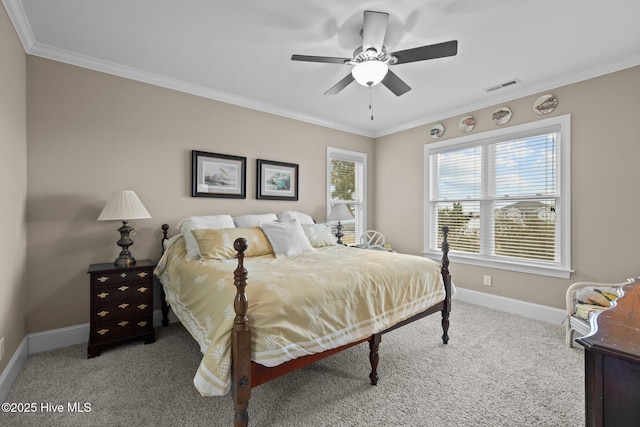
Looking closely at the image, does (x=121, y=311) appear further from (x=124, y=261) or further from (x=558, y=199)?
(x=558, y=199)

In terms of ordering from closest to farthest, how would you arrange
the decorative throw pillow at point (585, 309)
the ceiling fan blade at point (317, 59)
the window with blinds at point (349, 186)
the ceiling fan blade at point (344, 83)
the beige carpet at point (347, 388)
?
the beige carpet at point (347, 388), the ceiling fan blade at point (317, 59), the decorative throw pillow at point (585, 309), the ceiling fan blade at point (344, 83), the window with blinds at point (349, 186)

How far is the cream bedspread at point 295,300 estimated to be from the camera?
4.87 feet

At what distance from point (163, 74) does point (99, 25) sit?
31.6 inches

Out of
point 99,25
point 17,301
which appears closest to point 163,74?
point 99,25

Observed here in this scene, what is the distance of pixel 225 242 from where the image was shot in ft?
8.59

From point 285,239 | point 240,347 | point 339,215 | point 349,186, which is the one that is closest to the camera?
point 240,347

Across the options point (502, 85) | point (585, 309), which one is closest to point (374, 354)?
point (585, 309)

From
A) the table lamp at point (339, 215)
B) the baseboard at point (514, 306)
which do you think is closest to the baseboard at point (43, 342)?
the table lamp at point (339, 215)

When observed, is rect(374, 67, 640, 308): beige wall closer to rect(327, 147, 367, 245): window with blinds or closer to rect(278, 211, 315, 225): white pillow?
rect(327, 147, 367, 245): window with blinds

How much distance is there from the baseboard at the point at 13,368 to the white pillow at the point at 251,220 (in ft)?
6.63

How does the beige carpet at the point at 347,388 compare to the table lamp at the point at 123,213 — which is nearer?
the beige carpet at the point at 347,388

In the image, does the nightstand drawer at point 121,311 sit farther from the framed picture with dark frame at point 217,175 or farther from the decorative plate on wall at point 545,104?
the decorative plate on wall at point 545,104

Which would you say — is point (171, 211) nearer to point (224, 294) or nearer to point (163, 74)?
point (163, 74)

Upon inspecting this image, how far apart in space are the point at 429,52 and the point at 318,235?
2.15m
